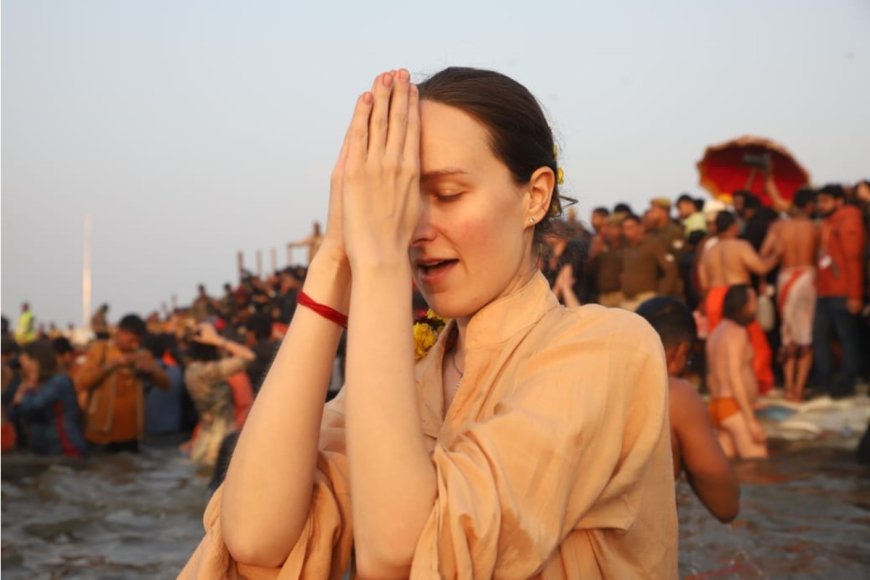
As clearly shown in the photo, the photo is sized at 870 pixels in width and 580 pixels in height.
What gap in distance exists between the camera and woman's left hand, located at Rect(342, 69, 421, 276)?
1.82 meters

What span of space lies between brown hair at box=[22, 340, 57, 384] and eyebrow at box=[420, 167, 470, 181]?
11846mm

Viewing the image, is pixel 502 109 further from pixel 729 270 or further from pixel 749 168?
pixel 749 168

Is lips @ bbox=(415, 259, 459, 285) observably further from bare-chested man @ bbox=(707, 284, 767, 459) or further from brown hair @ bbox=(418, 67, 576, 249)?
bare-chested man @ bbox=(707, 284, 767, 459)

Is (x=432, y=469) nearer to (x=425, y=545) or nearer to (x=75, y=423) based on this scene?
(x=425, y=545)

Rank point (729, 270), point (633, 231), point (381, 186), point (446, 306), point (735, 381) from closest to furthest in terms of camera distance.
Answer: point (381, 186)
point (446, 306)
point (735, 381)
point (729, 270)
point (633, 231)

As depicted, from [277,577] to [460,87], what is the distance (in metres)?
0.91

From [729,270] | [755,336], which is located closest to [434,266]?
[729,270]

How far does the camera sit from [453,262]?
1998 mm

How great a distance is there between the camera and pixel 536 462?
5.75ft

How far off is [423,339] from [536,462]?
2.92ft

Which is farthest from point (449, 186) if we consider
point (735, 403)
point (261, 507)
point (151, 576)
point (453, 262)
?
point (735, 403)

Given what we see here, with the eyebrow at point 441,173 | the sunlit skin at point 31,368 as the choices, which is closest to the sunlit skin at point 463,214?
the eyebrow at point 441,173

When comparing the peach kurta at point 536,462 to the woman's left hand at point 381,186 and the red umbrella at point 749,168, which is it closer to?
the woman's left hand at point 381,186

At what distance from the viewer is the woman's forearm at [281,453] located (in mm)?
1865
